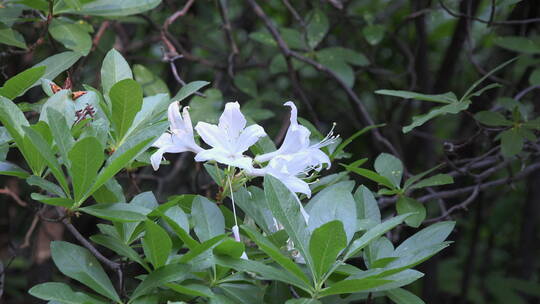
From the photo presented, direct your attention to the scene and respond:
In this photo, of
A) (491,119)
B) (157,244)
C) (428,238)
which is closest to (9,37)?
(157,244)

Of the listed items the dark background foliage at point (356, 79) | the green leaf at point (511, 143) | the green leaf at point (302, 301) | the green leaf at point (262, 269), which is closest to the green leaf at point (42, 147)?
the green leaf at point (262, 269)

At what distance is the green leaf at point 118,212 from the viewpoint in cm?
94

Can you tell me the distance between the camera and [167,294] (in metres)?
0.96

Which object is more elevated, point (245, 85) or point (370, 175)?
point (370, 175)

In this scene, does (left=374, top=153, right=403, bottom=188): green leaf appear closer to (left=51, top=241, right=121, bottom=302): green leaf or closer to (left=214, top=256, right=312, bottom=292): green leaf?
(left=214, top=256, right=312, bottom=292): green leaf

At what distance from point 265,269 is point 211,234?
0.14m

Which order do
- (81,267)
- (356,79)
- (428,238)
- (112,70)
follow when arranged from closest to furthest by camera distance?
(81,267) → (428,238) → (112,70) → (356,79)

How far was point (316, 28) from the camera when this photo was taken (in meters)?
2.24

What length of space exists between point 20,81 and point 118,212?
335 mm

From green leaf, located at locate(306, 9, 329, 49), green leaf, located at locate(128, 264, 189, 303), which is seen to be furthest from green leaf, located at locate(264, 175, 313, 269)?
green leaf, located at locate(306, 9, 329, 49)

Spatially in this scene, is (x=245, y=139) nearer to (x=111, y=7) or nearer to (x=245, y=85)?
(x=111, y=7)

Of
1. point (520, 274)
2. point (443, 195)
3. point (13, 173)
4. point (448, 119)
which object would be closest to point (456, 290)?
point (520, 274)

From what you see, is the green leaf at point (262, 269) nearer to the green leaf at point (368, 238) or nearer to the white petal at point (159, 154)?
the green leaf at point (368, 238)

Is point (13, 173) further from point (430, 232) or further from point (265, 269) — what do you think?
point (430, 232)
